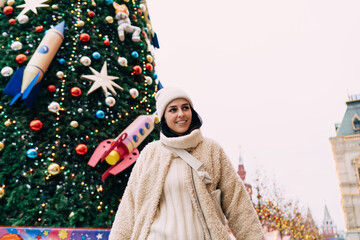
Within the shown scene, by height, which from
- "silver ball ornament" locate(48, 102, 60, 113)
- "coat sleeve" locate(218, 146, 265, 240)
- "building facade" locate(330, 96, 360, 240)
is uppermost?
"silver ball ornament" locate(48, 102, 60, 113)

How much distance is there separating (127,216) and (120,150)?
10.6ft

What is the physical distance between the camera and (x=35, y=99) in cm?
516

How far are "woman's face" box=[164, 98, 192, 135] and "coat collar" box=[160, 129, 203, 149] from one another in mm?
94

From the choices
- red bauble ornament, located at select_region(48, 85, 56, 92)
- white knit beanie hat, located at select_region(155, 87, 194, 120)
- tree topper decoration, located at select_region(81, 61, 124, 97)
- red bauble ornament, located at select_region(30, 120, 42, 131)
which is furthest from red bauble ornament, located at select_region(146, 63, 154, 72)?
white knit beanie hat, located at select_region(155, 87, 194, 120)

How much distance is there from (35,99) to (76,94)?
74 cm

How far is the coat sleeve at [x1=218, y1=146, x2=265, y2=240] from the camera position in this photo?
169 cm

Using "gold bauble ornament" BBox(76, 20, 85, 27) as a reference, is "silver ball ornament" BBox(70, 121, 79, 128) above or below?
below

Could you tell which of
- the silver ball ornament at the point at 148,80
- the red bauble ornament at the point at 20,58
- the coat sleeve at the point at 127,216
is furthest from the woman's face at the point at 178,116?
the red bauble ornament at the point at 20,58

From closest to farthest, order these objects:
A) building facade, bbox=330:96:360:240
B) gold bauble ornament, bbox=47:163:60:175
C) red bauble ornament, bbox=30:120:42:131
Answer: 1. gold bauble ornament, bbox=47:163:60:175
2. red bauble ornament, bbox=30:120:42:131
3. building facade, bbox=330:96:360:240

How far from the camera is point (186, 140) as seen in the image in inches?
71.8

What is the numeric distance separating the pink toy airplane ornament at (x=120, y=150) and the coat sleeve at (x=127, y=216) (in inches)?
121

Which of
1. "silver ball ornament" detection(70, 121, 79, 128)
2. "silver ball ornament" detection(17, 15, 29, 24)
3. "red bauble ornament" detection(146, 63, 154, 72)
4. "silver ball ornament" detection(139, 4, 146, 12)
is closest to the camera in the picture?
"silver ball ornament" detection(70, 121, 79, 128)

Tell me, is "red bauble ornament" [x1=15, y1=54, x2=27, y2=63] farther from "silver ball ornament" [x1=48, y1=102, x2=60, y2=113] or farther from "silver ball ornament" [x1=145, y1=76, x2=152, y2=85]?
"silver ball ornament" [x1=145, y1=76, x2=152, y2=85]

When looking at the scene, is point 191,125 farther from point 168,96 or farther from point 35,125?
point 35,125
